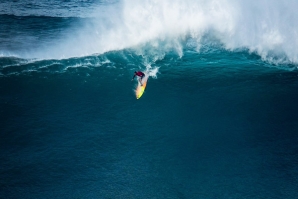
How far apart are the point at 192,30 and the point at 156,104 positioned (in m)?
30.9

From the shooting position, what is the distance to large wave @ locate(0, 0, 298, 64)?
68188mm

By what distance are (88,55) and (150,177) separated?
3438 centimetres

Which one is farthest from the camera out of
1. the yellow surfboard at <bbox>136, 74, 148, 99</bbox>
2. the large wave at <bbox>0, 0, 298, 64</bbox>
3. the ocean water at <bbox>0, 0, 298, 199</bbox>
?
the large wave at <bbox>0, 0, 298, 64</bbox>

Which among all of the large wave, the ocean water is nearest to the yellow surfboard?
the ocean water

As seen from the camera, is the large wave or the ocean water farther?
the large wave

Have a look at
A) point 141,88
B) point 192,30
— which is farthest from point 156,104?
point 192,30

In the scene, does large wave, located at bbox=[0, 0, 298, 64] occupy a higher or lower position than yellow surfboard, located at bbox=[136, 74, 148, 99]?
higher

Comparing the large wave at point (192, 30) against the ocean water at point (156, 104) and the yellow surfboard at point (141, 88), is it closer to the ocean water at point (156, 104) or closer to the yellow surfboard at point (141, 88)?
the ocean water at point (156, 104)

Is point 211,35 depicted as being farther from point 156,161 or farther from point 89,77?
point 156,161

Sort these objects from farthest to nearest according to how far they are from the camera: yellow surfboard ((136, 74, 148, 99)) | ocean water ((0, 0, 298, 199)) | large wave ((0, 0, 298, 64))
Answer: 1. large wave ((0, 0, 298, 64))
2. yellow surfboard ((136, 74, 148, 99))
3. ocean water ((0, 0, 298, 199))

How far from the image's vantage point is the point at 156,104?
2090 inches

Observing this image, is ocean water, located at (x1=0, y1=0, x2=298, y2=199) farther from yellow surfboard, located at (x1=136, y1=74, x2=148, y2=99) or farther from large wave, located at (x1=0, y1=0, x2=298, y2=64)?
yellow surfboard, located at (x1=136, y1=74, x2=148, y2=99)

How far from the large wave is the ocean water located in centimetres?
26

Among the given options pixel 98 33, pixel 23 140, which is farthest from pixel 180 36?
pixel 23 140
